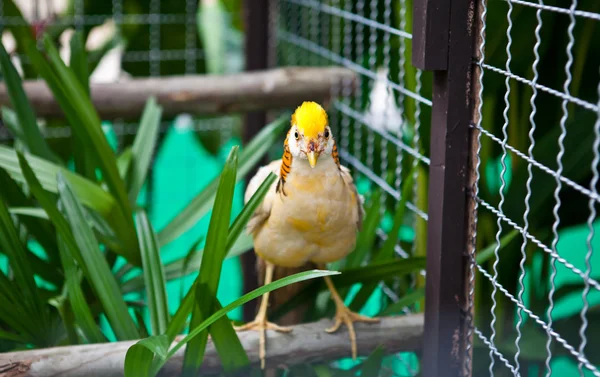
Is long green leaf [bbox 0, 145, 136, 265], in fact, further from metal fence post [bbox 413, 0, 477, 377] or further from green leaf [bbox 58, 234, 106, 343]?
metal fence post [bbox 413, 0, 477, 377]

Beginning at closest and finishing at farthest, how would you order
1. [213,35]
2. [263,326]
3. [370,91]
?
[263,326]
[370,91]
[213,35]

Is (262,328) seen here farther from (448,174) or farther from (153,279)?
(448,174)

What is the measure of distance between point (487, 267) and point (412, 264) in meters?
0.49

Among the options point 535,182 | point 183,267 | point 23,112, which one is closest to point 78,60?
point 23,112

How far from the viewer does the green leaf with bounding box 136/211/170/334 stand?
118 centimetres

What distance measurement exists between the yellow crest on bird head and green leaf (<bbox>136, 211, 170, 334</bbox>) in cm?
35

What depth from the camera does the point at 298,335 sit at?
1211 millimetres

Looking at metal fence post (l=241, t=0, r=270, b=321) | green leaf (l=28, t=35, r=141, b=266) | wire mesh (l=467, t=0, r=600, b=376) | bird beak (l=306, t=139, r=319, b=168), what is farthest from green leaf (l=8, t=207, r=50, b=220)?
metal fence post (l=241, t=0, r=270, b=321)

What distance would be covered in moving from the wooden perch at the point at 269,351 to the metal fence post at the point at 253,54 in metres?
1.08

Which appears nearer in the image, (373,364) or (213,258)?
(213,258)

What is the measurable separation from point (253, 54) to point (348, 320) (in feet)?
4.42

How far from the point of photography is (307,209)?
1.16 m

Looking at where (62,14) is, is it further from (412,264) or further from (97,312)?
(412,264)

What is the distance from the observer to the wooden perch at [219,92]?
1.94 meters
